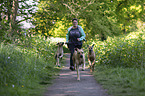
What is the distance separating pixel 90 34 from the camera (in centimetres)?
2436

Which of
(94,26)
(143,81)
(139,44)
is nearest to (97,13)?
(94,26)

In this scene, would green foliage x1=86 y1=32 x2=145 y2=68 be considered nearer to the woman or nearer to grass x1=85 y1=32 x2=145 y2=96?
grass x1=85 y1=32 x2=145 y2=96

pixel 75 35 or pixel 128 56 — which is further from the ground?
pixel 75 35

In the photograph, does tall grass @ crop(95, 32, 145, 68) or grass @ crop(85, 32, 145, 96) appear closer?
grass @ crop(85, 32, 145, 96)

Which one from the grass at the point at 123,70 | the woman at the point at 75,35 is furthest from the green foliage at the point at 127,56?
the woman at the point at 75,35

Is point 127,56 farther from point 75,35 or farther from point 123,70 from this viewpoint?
point 75,35

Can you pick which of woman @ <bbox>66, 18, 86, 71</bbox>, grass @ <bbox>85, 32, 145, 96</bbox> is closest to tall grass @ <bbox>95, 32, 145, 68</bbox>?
grass @ <bbox>85, 32, 145, 96</bbox>

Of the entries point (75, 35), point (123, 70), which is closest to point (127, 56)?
point (123, 70)

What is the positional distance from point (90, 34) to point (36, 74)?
52.7ft

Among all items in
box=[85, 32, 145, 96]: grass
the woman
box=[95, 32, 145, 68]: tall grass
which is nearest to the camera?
box=[85, 32, 145, 96]: grass

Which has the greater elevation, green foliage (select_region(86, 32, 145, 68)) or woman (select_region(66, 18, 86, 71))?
woman (select_region(66, 18, 86, 71))

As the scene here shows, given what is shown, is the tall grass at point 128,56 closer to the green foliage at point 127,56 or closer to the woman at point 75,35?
the green foliage at point 127,56

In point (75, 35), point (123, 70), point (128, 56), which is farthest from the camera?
point (128, 56)

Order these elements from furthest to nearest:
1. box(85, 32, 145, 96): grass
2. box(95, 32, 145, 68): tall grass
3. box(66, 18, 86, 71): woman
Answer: box(95, 32, 145, 68): tall grass → box(66, 18, 86, 71): woman → box(85, 32, 145, 96): grass
